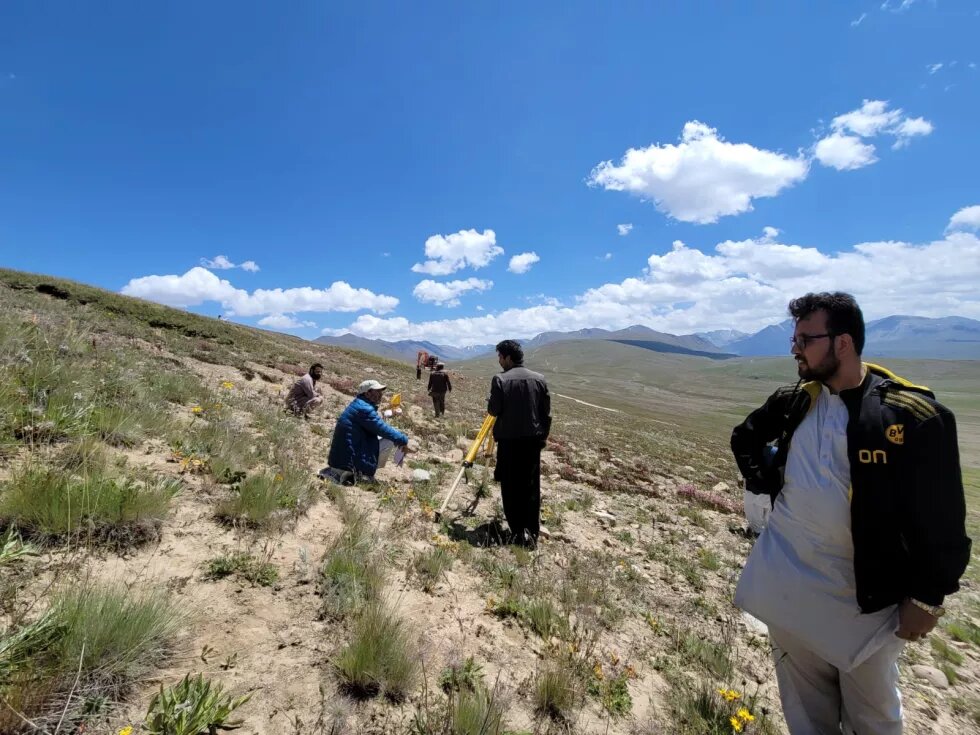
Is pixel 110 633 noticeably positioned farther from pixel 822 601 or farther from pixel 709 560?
pixel 709 560

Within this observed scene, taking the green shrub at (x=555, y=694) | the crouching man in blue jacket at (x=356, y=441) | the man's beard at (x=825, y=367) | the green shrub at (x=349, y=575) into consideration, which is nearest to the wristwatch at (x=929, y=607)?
the man's beard at (x=825, y=367)

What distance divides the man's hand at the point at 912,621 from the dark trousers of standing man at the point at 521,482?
3912 mm

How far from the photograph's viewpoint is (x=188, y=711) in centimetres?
208

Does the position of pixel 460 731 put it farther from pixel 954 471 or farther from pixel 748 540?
pixel 748 540

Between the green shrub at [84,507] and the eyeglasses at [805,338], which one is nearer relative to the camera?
the eyeglasses at [805,338]

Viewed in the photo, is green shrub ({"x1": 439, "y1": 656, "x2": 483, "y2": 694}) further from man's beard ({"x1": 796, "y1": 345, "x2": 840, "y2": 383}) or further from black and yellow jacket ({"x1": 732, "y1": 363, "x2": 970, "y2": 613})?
man's beard ({"x1": 796, "y1": 345, "x2": 840, "y2": 383})

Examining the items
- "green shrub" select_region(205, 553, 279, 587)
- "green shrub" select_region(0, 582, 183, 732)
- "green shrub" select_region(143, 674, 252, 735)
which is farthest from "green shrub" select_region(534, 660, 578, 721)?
"green shrub" select_region(0, 582, 183, 732)

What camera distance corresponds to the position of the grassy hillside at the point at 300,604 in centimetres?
232

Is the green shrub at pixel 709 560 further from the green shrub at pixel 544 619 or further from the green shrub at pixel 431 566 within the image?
the green shrub at pixel 431 566

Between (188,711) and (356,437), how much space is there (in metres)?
4.64

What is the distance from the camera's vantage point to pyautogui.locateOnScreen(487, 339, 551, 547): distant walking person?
18.9ft

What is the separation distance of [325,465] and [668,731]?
19.5ft

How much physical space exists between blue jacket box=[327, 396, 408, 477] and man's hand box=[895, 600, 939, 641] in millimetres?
5560

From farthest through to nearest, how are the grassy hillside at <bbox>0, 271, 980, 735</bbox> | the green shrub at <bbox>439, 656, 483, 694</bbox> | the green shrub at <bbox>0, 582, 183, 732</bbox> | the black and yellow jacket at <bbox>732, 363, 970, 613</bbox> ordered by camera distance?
1. the green shrub at <bbox>439, 656, 483, 694</bbox>
2. the grassy hillside at <bbox>0, 271, 980, 735</bbox>
3. the black and yellow jacket at <bbox>732, 363, 970, 613</bbox>
4. the green shrub at <bbox>0, 582, 183, 732</bbox>
